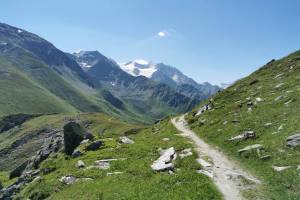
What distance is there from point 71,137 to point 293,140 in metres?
33.5

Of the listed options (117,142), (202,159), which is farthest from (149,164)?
(117,142)

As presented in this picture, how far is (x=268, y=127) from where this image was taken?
152 ft

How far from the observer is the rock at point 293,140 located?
123 ft

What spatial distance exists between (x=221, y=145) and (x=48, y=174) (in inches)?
842

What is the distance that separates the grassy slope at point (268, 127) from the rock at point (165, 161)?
21.4 feet

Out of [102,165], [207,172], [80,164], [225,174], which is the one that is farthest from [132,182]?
[80,164]

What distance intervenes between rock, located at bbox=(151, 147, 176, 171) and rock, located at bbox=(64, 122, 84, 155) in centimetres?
1825

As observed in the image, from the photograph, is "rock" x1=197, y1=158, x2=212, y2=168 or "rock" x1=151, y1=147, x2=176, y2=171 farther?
"rock" x1=197, y1=158, x2=212, y2=168

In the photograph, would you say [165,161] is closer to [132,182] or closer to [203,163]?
[203,163]

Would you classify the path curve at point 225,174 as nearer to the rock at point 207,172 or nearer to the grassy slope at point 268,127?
the rock at point 207,172

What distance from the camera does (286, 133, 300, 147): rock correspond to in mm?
37375

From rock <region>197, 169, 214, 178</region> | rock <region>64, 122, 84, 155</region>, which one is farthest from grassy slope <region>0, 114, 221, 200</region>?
rock <region>64, 122, 84, 155</region>

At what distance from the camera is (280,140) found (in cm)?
3947

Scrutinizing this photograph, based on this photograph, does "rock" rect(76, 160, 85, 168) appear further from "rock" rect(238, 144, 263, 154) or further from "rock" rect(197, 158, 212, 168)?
"rock" rect(238, 144, 263, 154)
